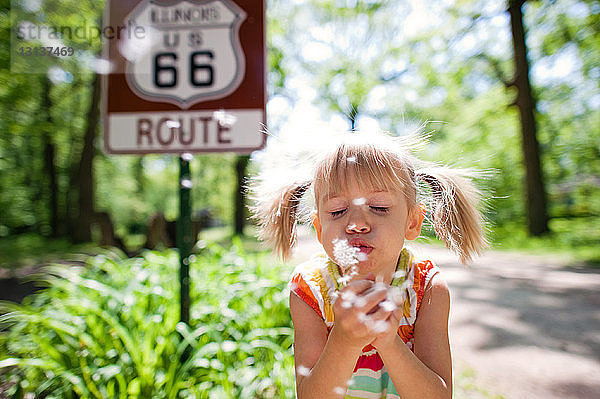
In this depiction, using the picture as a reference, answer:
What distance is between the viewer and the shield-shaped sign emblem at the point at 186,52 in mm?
2029

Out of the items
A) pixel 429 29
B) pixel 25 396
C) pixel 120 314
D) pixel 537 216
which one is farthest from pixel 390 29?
pixel 25 396

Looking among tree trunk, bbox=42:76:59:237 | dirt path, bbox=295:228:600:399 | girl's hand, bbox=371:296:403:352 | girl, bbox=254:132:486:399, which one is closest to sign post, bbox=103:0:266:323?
dirt path, bbox=295:228:600:399

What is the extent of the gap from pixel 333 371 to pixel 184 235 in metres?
1.52

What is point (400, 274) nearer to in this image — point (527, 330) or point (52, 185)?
point (527, 330)

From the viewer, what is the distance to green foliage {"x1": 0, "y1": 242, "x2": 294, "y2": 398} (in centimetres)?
182

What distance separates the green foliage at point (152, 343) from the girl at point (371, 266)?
96 centimetres

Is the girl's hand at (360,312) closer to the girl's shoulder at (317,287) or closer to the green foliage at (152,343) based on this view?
the girl's shoulder at (317,287)

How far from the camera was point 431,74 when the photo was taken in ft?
33.6

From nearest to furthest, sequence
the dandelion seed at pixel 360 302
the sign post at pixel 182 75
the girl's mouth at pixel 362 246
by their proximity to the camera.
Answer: the dandelion seed at pixel 360 302 < the girl's mouth at pixel 362 246 < the sign post at pixel 182 75

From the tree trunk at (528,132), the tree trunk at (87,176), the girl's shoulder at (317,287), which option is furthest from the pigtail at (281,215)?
the tree trunk at (87,176)

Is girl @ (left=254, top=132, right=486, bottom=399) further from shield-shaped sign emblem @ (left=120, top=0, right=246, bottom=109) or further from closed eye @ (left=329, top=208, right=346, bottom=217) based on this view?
shield-shaped sign emblem @ (left=120, top=0, right=246, bottom=109)

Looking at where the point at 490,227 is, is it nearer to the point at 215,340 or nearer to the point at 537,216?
the point at 215,340

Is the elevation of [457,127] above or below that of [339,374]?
above

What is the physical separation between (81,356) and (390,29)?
9.70 m
